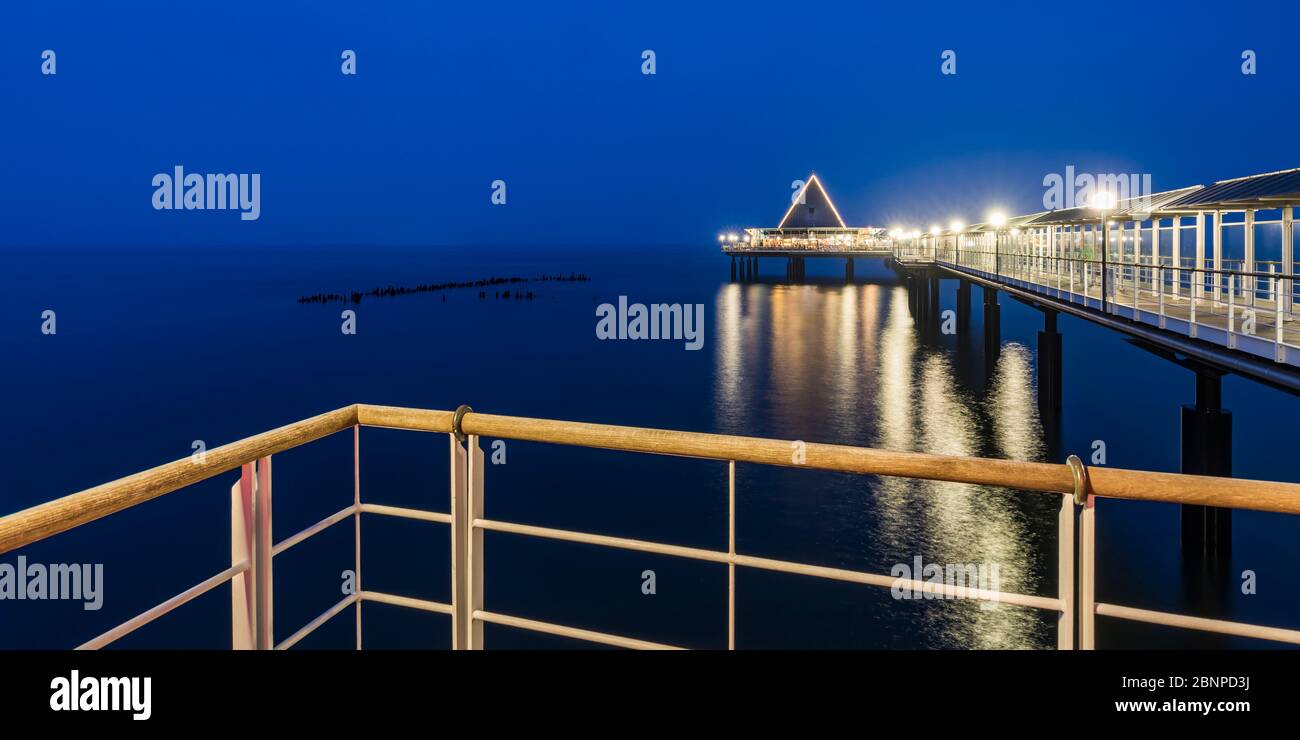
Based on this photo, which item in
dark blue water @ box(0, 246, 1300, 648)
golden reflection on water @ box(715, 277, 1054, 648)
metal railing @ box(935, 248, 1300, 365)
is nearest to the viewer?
metal railing @ box(935, 248, 1300, 365)

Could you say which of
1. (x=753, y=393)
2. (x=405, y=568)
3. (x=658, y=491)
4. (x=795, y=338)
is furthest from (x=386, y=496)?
(x=795, y=338)

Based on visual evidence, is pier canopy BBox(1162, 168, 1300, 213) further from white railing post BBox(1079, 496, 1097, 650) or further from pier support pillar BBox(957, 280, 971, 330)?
pier support pillar BBox(957, 280, 971, 330)

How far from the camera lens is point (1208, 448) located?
606 inches

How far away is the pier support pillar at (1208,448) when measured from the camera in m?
15.2

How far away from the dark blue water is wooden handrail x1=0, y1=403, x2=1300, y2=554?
1230 centimetres

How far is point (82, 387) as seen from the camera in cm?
3491

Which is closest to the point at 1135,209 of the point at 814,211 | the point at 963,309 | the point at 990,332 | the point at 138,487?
the point at 990,332

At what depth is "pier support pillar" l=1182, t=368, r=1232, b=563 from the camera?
1525cm

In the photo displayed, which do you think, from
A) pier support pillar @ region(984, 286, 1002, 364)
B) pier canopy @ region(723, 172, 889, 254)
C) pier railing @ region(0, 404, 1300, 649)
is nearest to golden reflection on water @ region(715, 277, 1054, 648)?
pier support pillar @ region(984, 286, 1002, 364)

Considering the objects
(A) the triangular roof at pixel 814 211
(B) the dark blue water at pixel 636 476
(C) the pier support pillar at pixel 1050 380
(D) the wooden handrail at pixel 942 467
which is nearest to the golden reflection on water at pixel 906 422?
(B) the dark blue water at pixel 636 476

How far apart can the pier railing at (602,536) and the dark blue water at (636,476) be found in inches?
477

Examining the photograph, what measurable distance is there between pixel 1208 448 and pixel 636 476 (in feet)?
40.6
